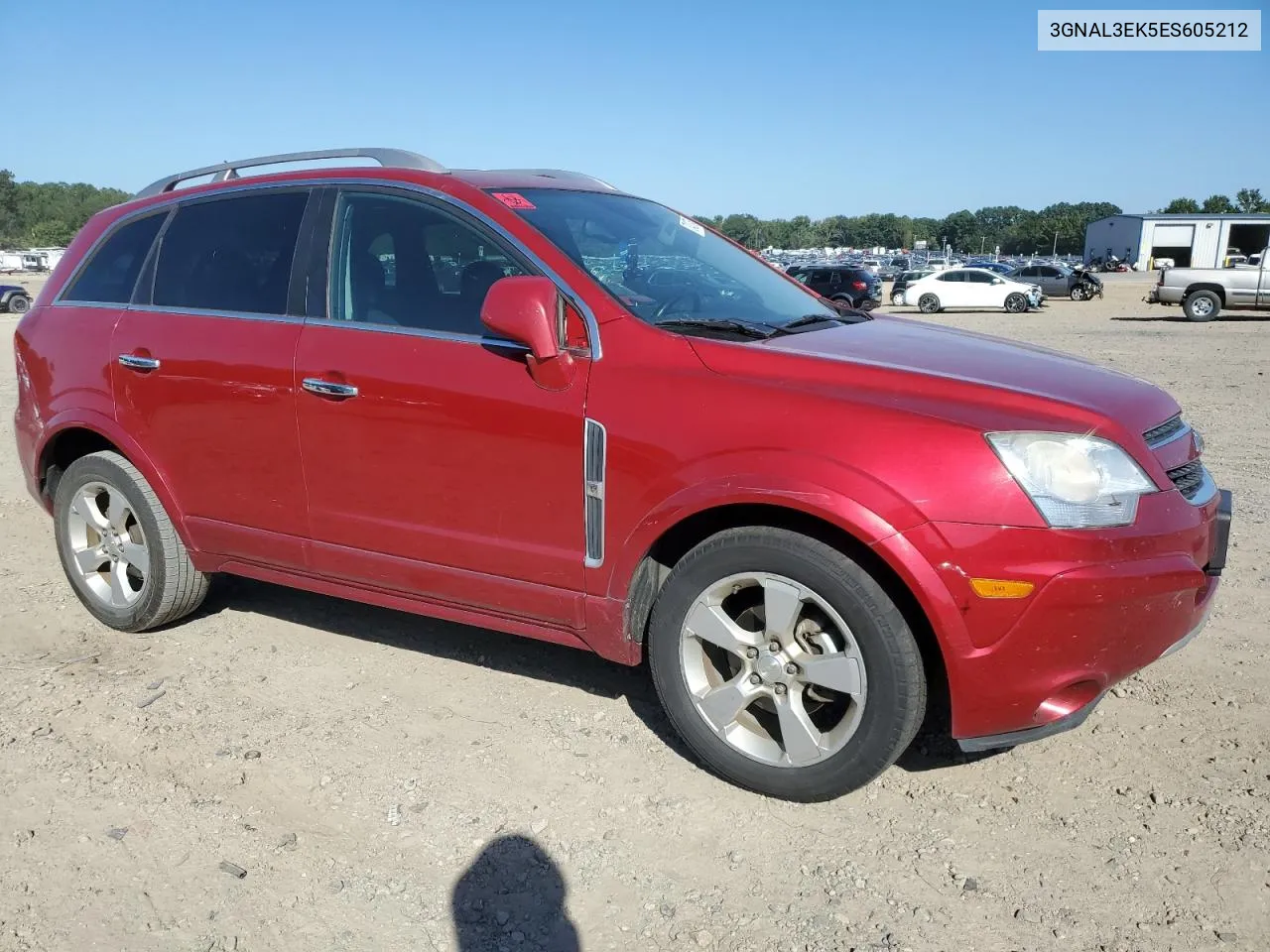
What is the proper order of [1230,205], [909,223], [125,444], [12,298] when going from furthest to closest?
[909,223] → [1230,205] → [12,298] → [125,444]

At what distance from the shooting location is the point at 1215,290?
23938 mm

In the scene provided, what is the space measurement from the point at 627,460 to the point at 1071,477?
125 centimetres

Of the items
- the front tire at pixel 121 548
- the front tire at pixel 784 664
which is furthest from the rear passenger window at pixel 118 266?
the front tire at pixel 784 664

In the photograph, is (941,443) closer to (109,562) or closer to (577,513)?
Result: (577,513)

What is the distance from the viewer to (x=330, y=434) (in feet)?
11.8

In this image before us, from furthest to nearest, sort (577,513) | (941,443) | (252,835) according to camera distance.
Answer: (577,513) → (252,835) → (941,443)

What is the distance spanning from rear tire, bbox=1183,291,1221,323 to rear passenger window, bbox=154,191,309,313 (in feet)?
82.8

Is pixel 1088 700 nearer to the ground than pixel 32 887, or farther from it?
farther from it

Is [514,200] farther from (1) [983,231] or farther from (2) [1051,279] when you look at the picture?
(1) [983,231]

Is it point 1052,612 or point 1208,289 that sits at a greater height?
point 1052,612

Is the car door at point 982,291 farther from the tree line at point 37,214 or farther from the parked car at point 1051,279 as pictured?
the tree line at point 37,214

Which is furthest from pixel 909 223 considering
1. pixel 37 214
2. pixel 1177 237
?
pixel 37 214

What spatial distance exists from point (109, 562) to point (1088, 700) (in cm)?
401

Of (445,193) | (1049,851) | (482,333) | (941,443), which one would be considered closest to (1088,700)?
(1049,851)
